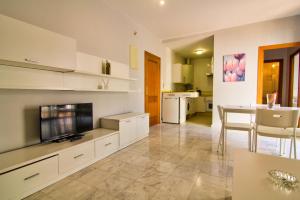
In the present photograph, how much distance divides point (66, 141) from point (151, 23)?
11.3 ft

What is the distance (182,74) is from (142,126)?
12.2ft

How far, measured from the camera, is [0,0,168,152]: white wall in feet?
5.93

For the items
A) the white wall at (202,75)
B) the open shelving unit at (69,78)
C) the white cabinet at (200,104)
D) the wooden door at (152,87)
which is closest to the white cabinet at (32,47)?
the open shelving unit at (69,78)

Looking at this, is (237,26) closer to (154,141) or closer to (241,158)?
(154,141)

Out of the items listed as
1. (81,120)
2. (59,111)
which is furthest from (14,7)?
(81,120)

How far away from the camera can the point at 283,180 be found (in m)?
1.02

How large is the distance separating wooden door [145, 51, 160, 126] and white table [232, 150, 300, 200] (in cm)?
332

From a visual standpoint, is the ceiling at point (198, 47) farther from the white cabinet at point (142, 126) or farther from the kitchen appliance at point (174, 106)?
the white cabinet at point (142, 126)

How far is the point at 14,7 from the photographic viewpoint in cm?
180

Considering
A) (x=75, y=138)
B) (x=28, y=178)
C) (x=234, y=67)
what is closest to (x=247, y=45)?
(x=234, y=67)

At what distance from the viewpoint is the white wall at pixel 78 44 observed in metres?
1.81

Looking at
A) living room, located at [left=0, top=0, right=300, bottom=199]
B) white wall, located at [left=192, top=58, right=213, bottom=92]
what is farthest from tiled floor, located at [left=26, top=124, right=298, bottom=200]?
white wall, located at [left=192, top=58, right=213, bottom=92]

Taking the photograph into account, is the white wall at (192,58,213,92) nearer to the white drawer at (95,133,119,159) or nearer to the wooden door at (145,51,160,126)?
the wooden door at (145,51,160,126)

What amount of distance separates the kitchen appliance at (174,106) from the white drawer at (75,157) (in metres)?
3.47
